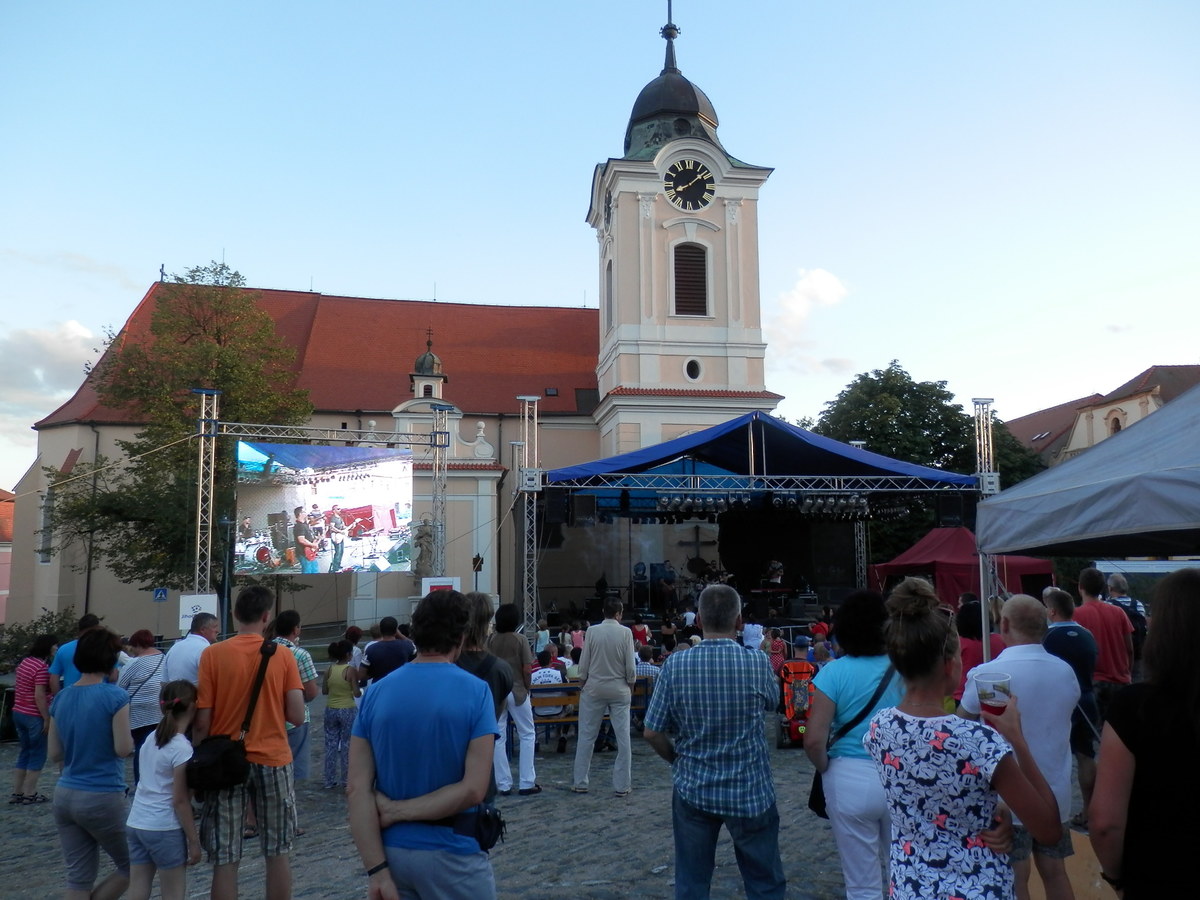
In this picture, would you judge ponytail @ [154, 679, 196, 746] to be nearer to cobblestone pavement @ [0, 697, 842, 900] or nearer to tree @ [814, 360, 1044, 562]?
cobblestone pavement @ [0, 697, 842, 900]

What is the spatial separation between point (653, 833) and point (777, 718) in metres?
3.99

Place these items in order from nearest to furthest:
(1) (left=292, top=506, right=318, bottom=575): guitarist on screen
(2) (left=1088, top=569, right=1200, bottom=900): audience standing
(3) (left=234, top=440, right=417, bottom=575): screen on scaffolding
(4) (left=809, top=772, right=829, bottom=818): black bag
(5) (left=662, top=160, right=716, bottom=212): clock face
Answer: (2) (left=1088, top=569, right=1200, bottom=900): audience standing, (4) (left=809, top=772, right=829, bottom=818): black bag, (3) (left=234, top=440, right=417, bottom=575): screen on scaffolding, (1) (left=292, top=506, right=318, bottom=575): guitarist on screen, (5) (left=662, top=160, right=716, bottom=212): clock face

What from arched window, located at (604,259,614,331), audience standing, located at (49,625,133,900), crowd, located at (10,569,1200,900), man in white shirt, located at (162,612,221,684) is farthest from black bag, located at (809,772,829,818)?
arched window, located at (604,259,614,331)

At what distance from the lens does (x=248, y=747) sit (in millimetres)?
4285

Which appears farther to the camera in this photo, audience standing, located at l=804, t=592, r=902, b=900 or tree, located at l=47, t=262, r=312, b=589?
tree, located at l=47, t=262, r=312, b=589

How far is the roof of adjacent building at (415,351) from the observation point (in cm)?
3241

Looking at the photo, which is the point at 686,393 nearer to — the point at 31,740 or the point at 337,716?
the point at 337,716

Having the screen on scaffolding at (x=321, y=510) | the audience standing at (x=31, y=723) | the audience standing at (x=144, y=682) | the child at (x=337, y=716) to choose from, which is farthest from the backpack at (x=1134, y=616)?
the screen on scaffolding at (x=321, y=510)

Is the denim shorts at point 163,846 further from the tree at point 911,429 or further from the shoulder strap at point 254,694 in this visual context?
the tree at point 911,429

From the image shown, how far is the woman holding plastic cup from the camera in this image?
249cm

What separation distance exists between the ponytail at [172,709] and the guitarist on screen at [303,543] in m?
14.0

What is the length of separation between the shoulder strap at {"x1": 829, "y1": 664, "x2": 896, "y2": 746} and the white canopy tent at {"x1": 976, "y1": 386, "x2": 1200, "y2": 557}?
1.24 m

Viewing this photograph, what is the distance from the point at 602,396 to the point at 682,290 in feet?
14.5

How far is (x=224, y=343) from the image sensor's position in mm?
26406
